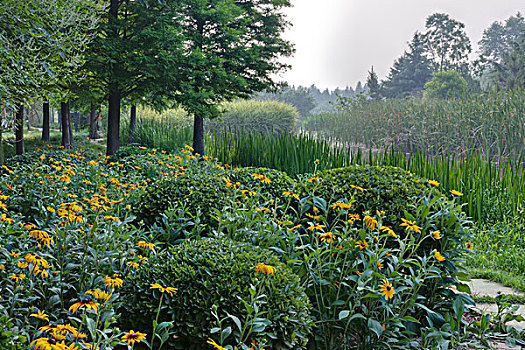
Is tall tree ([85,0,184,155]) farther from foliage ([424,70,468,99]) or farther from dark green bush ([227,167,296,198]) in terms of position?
foliage ([424,70,468,99])

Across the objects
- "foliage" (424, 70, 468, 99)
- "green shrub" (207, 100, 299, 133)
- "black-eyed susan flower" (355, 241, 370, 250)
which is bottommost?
"black-eyed susan flower" (355, 241, 370, 250)

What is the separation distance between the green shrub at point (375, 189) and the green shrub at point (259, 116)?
1565cm

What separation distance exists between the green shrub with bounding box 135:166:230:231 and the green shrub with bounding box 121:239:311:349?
1.00 meters

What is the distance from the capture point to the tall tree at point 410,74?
41.9 meters

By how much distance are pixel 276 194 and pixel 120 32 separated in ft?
24.2

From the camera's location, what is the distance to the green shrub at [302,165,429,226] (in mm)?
2967

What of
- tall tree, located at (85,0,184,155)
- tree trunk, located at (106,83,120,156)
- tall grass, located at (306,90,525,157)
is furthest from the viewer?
tree trunk, located at (106,83,120,156)

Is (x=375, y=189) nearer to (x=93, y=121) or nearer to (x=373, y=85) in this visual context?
(x=93, y=121)

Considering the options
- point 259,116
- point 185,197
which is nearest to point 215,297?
point 185,197

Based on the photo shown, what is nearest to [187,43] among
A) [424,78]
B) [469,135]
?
A: [469,135]

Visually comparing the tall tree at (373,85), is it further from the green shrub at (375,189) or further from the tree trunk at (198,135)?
the green shrub at (375,189)

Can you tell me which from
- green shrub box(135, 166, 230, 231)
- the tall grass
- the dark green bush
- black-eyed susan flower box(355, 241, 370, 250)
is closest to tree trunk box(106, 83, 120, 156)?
the tall grass

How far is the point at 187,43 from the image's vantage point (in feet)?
35.1

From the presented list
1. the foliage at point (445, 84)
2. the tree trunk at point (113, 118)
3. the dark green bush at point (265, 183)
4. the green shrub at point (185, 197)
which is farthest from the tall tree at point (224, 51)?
the foliage at point (445, 84)
